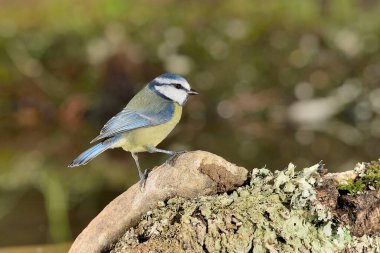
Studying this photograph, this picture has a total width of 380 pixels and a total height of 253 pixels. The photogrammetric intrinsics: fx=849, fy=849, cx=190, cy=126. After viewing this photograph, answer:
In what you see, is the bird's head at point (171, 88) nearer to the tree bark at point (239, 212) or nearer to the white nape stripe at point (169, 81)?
the white nape stripe at point (169, 81)

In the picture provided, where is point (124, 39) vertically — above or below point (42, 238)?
above

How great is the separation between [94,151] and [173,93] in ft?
1.29

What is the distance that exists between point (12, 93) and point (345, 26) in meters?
2.94

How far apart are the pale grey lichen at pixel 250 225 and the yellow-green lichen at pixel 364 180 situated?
0.37 ft

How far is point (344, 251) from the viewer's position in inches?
93.4

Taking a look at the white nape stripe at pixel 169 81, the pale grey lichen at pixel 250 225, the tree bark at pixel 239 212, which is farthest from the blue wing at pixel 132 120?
the pale grey lichen at pixel 250 225

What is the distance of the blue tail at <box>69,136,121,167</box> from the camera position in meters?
2.79

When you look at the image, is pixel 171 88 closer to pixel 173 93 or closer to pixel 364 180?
pixel 173 93

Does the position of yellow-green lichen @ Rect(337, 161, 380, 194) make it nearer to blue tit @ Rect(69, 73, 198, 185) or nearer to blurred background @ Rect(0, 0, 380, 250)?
blue tit @ Rect(69, 73, 198, 185)

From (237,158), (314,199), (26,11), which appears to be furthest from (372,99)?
(314,199)

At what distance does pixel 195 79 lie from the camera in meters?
6.89

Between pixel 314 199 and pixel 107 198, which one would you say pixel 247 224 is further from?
pixel 107 198

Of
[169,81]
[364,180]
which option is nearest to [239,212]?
[364,180]

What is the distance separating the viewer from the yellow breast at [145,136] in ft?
9.68
